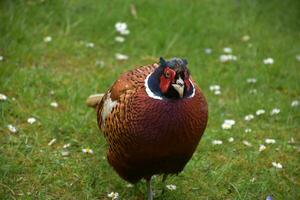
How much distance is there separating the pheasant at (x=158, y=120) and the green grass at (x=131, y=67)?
0.65m

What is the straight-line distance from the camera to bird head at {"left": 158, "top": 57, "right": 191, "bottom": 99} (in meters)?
3.70

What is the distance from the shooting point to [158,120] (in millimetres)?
3785

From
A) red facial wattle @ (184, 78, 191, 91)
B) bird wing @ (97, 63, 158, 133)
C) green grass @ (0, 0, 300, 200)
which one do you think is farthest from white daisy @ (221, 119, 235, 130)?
red facial wattle @ (184, 78, 191, 91)

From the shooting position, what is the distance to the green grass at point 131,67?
184 inches

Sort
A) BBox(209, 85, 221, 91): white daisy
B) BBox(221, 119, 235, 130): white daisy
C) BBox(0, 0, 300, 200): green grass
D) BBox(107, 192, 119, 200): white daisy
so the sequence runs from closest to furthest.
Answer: BBox(107, 192, 119, 200): white daisy → BBox(0, 0, 300, 200): green grass → BBox(221, 119, 235, 130): white daisy → BBox(209, 85, 221, 91): white daisy

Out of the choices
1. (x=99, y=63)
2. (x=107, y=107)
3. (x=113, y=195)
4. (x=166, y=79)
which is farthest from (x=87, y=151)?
(x=99, y=63)

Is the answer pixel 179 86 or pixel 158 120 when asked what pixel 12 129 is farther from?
pixel 179 86

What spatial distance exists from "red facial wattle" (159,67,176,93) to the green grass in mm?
1136

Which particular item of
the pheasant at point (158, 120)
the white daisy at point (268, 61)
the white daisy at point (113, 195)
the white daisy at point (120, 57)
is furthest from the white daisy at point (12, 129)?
the white daisy at point (268, 61)

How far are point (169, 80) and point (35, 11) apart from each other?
11.2 ft

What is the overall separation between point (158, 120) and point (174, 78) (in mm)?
299

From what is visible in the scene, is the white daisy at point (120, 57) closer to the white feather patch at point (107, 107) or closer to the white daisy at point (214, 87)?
the white daisy at point (214, 87)

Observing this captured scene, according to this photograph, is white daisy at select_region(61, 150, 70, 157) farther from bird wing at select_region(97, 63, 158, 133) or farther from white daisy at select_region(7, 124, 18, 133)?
bird wing at select_region(97, 63, 158, 133)

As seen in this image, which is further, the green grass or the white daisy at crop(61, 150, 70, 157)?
the white daisy at crop(61, 150, 70, 157)
